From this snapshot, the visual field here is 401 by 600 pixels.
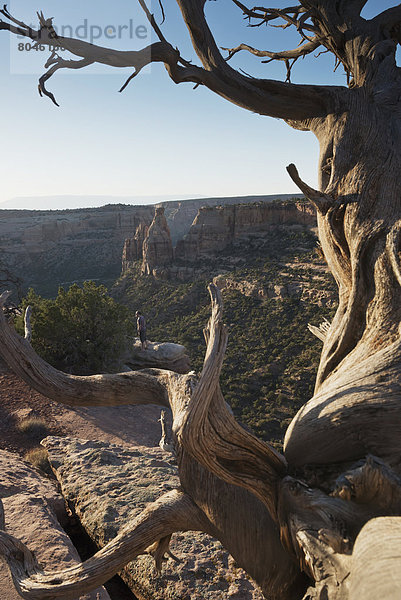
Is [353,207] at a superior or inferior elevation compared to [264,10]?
inferior

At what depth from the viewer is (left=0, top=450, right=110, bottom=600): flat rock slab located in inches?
139

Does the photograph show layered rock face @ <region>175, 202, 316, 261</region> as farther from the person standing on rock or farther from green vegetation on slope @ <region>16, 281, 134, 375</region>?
green vegetation on slope @ <region>16, 281, 134, 375</region>

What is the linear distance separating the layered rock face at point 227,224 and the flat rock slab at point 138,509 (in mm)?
39101

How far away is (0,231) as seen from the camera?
77.5 m

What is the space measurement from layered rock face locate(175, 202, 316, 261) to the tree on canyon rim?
4060cm

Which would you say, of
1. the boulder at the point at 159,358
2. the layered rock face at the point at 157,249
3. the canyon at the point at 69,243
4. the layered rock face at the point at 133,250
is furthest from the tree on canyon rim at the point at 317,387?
the layered rock face at the point at 133,250

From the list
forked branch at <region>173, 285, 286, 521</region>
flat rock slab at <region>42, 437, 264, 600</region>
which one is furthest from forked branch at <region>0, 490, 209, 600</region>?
flat rock slab at <region>42, 437, 264, 600</region>

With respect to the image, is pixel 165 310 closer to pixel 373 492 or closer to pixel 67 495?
pixel 67 495

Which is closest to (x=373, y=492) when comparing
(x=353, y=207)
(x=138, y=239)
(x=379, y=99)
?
(x=353, y=207)

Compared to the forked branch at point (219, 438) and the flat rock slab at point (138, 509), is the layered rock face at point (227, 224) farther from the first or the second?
the forked branch at point (219, 438)

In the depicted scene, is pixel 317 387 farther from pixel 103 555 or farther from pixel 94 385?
pixel 103 555

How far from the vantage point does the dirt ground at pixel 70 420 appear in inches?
338

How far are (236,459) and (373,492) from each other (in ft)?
2.11

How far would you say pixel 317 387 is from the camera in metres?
2.70
